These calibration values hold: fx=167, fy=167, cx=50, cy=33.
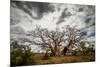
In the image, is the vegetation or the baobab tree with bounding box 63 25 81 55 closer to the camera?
the vegetation

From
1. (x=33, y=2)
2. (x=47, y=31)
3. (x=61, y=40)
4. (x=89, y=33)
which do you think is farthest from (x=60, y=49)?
(x=33, y=2)

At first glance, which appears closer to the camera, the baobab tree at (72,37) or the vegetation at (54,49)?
the vegetation at (54,49)

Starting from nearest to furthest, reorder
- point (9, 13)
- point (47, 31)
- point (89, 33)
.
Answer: point (9, 13)
point (47, 31)
point (89, 33)

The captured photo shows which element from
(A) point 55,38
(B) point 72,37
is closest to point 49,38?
(A) point 55,38

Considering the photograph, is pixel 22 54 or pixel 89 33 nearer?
pixel 22 54

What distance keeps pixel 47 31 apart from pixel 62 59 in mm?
411

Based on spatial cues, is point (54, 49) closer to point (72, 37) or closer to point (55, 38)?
point (55, 38)

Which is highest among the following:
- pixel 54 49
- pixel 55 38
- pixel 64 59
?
pixel 55 38

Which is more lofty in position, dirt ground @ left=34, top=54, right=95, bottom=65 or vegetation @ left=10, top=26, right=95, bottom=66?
vegetation @ left=10, top=26, right=95, bottom=66

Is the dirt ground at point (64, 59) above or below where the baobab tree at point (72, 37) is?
below

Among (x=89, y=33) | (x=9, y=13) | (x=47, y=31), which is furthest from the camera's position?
(x=89, y=33)

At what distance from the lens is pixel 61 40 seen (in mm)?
2154

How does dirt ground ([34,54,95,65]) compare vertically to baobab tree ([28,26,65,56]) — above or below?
below
